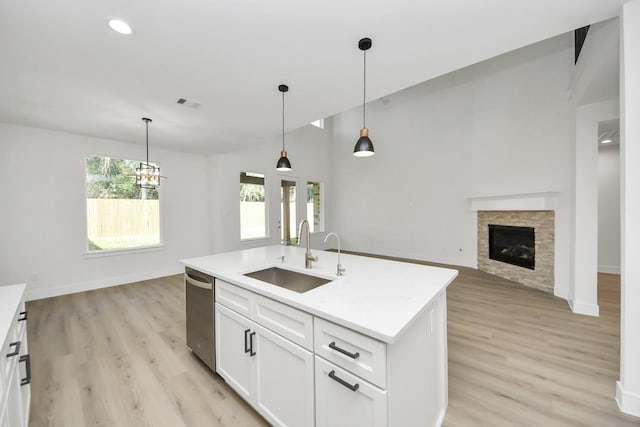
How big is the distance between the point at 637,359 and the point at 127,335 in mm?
4285

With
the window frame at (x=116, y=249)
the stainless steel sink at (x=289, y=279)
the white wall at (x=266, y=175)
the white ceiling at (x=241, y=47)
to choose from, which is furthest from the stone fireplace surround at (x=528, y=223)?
the window frame at (x=116, y=249)

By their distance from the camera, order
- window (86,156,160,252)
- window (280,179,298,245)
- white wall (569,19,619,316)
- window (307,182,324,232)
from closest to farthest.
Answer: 1. white wall (569,19,619,316)
2. window (86,156,160,252)
3. window (280,179,298,245)
4. window (307,182,324,232)

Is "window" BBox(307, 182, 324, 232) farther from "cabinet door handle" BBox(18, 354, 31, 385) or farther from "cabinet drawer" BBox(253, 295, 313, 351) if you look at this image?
"cabinet door handle" BBox(18, 354, 31, 385)

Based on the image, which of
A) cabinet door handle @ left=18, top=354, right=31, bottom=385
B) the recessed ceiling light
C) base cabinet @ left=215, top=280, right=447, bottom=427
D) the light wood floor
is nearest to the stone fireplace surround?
the light wood floor

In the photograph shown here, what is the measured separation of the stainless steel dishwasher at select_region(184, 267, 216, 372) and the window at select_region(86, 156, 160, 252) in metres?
3.23

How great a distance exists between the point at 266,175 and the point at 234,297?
4.82m

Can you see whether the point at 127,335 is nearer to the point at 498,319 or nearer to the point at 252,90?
the point at 252,90

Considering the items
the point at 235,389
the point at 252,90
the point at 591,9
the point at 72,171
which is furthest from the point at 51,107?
the point at 591,9

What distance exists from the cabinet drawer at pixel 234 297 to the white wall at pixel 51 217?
12.5ft

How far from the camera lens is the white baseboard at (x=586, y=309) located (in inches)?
120

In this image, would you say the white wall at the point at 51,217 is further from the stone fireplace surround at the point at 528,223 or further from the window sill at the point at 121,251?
the stone fireplace surround at the point at 528,223

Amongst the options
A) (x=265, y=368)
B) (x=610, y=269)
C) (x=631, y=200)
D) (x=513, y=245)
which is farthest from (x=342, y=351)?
(x=610, y=269)

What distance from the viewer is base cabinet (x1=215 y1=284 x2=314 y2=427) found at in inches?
51.8

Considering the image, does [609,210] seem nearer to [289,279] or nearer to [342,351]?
[289,279]
